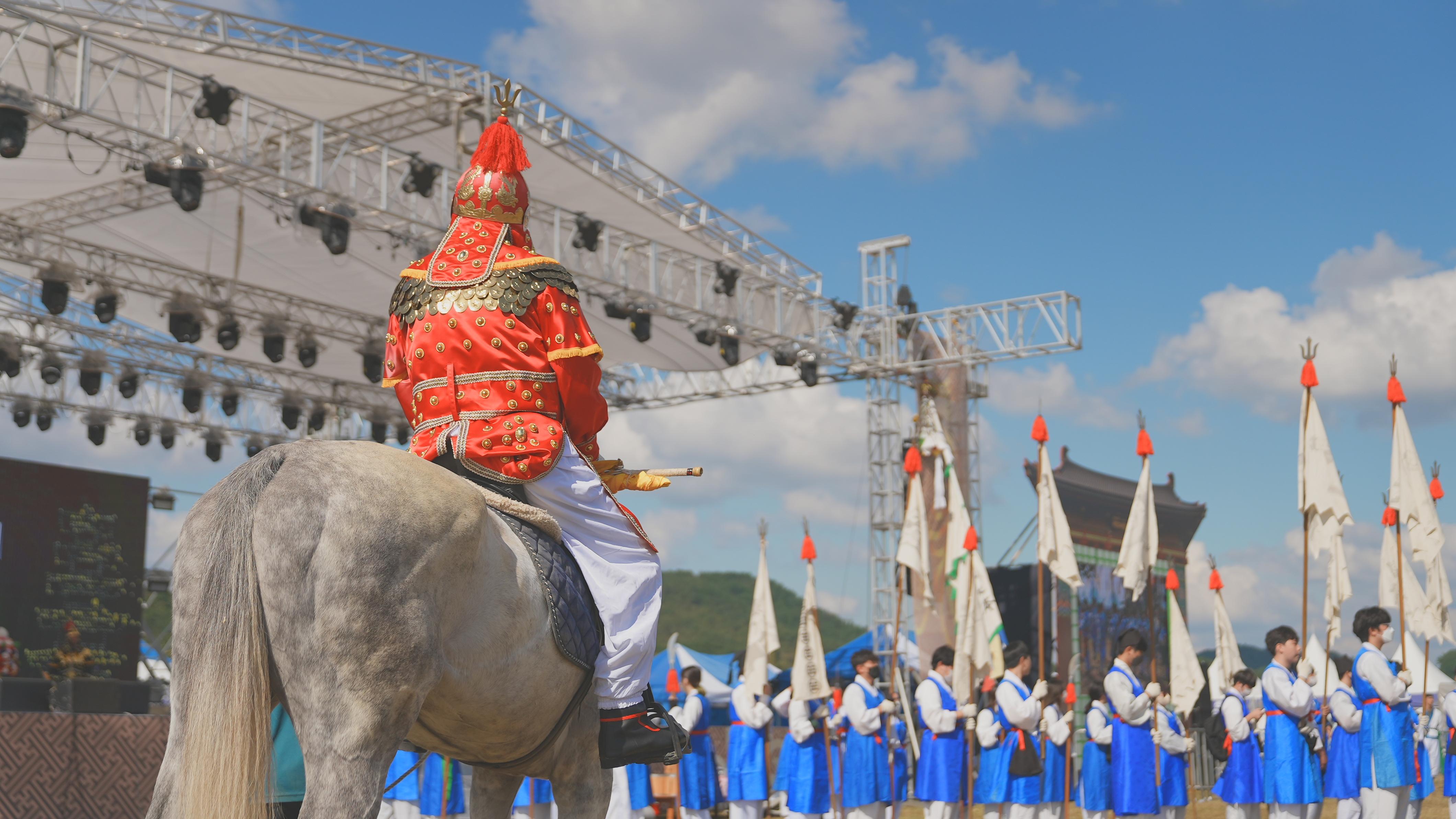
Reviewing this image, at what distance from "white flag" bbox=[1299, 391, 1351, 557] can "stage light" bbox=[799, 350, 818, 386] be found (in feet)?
26.4

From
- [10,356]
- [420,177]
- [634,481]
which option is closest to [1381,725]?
[634,481]

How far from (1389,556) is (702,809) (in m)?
6.18

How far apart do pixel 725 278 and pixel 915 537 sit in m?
4.53

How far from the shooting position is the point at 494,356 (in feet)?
10.2

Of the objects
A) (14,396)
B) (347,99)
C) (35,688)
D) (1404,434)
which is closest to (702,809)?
(35,688)

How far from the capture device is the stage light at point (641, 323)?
13.9 m

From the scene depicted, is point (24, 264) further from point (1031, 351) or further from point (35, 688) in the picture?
point (1031, 351)

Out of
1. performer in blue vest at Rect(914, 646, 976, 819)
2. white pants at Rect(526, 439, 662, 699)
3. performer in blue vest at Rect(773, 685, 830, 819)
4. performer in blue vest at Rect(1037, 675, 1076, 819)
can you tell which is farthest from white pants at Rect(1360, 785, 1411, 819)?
white pants at Rect(526, 439, 662, 699)

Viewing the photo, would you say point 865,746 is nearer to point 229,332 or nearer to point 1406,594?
point 1406,594

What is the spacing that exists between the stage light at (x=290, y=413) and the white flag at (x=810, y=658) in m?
10.4

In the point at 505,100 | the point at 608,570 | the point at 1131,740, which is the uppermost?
the point at 505,100

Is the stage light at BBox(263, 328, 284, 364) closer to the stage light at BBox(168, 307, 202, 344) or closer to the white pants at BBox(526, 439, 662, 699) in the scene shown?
the stage light at BBox(168, 307, 202, 344)

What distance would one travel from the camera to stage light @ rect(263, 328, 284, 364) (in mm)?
14883

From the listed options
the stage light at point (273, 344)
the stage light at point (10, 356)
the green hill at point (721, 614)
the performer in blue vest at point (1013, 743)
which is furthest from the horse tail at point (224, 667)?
the green hill at point (721, 614)
